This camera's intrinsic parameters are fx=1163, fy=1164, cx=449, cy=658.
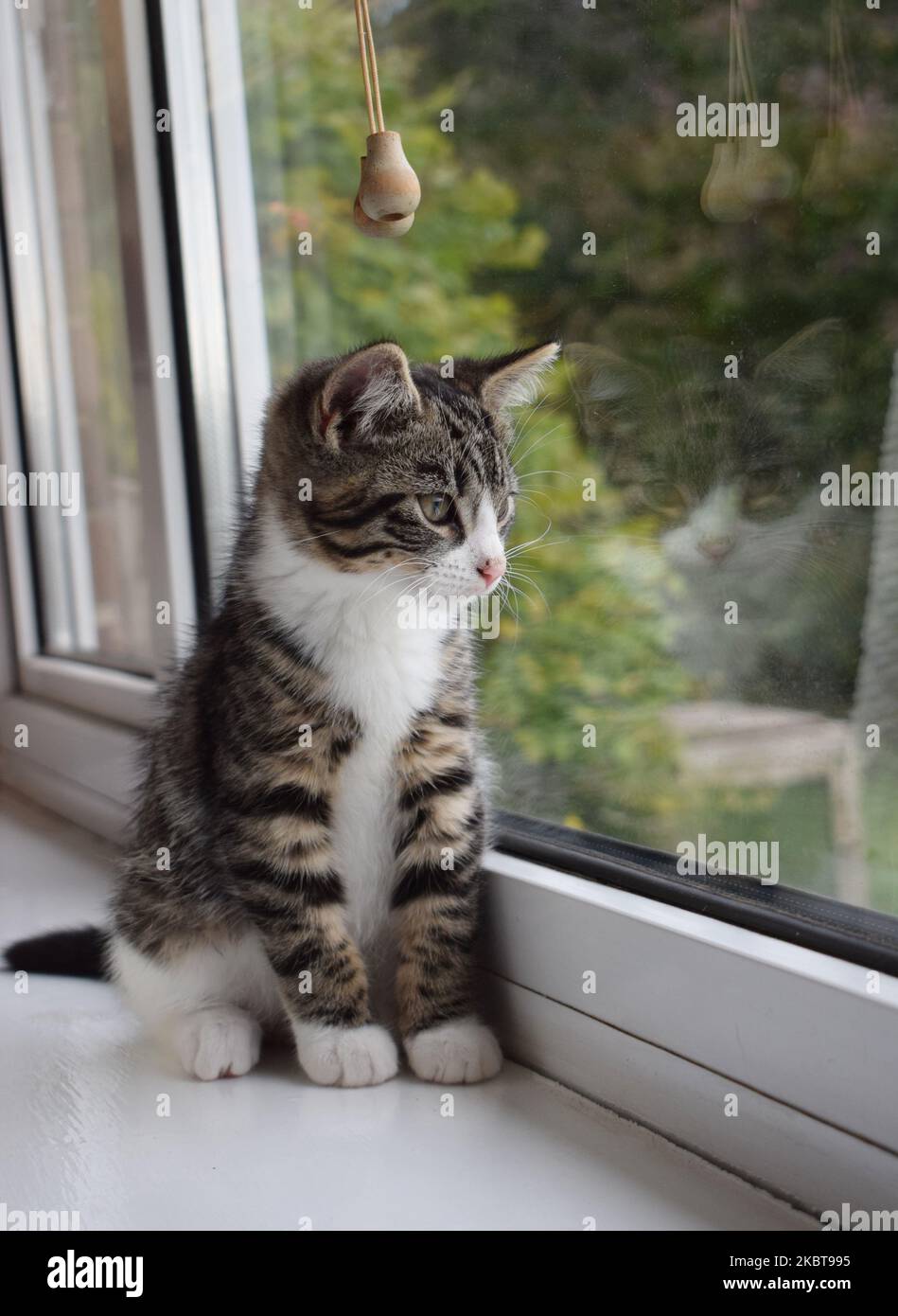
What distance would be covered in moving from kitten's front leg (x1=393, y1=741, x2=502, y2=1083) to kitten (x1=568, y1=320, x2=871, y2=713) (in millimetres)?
258

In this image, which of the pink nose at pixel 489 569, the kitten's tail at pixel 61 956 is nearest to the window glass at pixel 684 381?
the pink nose at pixel 489 569

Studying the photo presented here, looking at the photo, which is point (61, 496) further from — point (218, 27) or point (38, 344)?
point (218, 27)

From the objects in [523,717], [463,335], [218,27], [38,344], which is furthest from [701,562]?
[38,344]

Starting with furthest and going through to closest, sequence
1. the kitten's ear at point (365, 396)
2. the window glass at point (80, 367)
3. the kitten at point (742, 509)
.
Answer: the window glass at point (80, 367) < the kitten's ear at point (365, 396) < the kitten at point (742, 509)

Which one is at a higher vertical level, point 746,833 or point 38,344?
point 38,344

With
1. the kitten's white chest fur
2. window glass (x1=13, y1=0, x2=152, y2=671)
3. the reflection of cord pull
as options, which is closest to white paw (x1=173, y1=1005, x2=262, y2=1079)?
the kitten's white chest fur

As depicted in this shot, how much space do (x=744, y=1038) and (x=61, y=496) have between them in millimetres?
1865

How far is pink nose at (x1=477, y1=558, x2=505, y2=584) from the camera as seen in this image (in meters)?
1.03

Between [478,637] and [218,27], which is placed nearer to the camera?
[478,637]

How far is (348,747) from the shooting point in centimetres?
103

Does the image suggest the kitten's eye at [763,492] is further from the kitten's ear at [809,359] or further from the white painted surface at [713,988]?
the white painted surface at [713,988]

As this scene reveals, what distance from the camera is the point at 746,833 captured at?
3.03ft

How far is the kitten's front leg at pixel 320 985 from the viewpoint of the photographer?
38.8 inches

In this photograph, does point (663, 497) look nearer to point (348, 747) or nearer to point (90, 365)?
point (348, 747)
